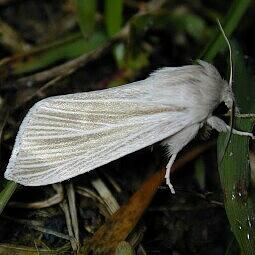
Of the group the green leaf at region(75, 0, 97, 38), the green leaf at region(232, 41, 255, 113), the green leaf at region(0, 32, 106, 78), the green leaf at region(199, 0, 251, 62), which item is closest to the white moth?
the green leaf at region(232, 41, 255, 113)

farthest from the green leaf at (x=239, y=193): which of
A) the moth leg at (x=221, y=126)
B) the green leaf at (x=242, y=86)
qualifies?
the green leaf at (x=242, y=86)

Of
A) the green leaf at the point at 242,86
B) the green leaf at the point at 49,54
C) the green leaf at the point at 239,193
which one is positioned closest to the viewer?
the green leaf at the point at 239,193

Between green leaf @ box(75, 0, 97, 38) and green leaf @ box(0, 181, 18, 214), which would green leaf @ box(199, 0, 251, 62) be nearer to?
green leaf @ box(75, 0, 97, 38)

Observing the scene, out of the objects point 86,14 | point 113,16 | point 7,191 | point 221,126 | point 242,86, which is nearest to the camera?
point 7,191

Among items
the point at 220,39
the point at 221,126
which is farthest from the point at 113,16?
the point at 221,126

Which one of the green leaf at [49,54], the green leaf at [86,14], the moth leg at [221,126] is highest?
the green leaf at [86,14]

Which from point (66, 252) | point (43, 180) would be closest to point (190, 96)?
point (43, 180)

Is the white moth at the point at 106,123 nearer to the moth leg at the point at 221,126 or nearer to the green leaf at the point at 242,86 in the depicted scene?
the moth leg at the point at 221,126

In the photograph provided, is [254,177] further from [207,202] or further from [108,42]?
[108,42]

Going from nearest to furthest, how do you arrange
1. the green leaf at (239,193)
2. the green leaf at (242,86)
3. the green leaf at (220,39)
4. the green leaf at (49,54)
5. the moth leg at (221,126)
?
the green leaf at (239,193), the moth leg at (221,126), the green leaf at (242,86), the green leaf at (220,39), the green leaf at (49,54)

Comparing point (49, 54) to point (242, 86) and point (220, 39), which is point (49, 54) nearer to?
point (220, 39)
